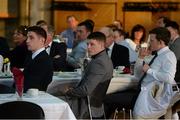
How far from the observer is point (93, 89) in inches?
276

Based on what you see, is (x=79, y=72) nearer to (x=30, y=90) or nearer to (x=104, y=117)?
(x=104, y=117)

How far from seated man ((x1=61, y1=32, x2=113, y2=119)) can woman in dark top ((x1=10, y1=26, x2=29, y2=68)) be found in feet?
7.20

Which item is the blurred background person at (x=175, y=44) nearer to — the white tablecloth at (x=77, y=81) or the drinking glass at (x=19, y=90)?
the white tablecloth at (x=77, y=81)

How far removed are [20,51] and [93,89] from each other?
247 cm

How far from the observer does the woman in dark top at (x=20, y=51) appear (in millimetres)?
9156

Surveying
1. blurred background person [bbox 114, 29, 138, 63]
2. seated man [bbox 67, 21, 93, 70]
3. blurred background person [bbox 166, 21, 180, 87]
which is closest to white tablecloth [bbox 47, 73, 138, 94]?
blurred background person [bbox 166, 21, 180, 87]

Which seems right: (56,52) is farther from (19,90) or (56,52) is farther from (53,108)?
(53,108)

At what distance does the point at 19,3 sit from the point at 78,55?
6344mm

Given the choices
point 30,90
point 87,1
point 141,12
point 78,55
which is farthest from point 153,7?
point 30,90

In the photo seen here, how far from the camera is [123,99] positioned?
774 cm

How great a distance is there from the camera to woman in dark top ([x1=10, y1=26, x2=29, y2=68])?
9.16 metres

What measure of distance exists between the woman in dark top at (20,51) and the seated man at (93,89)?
7.20 feet

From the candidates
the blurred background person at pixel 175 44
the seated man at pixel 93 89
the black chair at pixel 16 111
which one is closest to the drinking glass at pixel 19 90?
the black chair at pixel 16 111

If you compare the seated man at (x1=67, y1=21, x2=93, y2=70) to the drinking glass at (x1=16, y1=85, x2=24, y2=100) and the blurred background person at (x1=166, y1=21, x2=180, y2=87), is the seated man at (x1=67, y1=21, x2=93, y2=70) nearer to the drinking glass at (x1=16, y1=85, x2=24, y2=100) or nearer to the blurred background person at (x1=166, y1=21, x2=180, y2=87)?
the blurred background person at (x1=166, y1=21, x2=180, y2=87)
